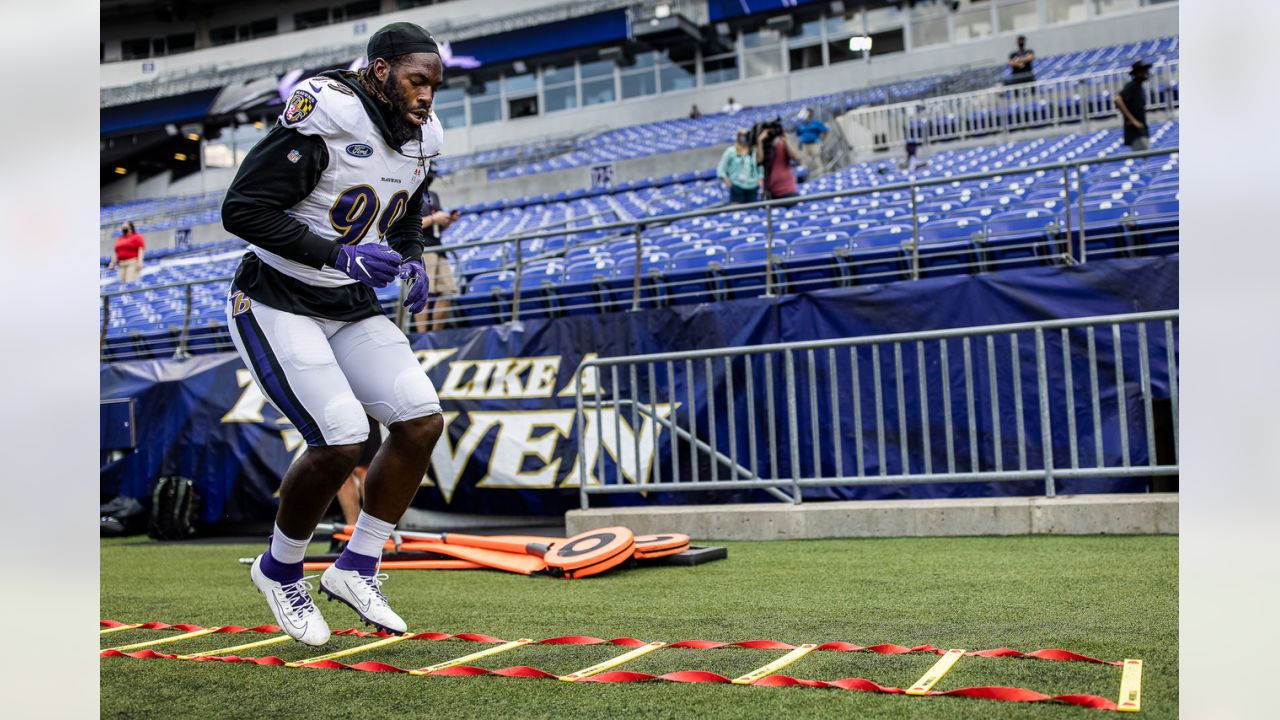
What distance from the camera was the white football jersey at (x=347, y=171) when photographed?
3.58 m

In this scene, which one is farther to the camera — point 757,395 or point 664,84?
point 664,84

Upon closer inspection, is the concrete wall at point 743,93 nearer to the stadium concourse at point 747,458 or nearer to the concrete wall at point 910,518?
the stadium concourse at point 747,458

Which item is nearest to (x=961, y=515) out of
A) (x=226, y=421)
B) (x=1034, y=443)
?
(x=1034, y=443)

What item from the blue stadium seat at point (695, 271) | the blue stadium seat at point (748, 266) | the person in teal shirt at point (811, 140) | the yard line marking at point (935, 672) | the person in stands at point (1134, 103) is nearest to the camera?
the yard line marking at point (935, 672)

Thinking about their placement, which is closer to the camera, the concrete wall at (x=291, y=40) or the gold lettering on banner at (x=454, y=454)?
the gold lettering on banner at (x=454, y=454)

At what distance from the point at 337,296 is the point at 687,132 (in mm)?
23553

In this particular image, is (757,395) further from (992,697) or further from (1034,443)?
Answer: (992,697)

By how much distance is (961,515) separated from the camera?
268 inches

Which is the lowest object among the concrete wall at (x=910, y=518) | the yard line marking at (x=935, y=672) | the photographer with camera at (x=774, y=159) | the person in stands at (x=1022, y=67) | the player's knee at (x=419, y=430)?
the concrete wall at (x=910, y=518)

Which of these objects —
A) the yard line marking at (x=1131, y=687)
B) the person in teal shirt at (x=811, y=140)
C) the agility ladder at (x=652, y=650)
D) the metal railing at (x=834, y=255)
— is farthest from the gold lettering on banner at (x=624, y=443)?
the person in teal shirt at (x=811, y=140)

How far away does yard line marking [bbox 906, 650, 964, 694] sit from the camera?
276 centimetres

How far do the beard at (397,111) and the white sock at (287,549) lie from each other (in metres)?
1.36

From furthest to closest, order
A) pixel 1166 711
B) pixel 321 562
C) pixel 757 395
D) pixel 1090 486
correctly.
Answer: pixel 757 395
pixel 1090 486
pixel 321 562
pixel 1166 711

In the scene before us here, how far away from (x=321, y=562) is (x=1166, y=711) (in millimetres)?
5258
